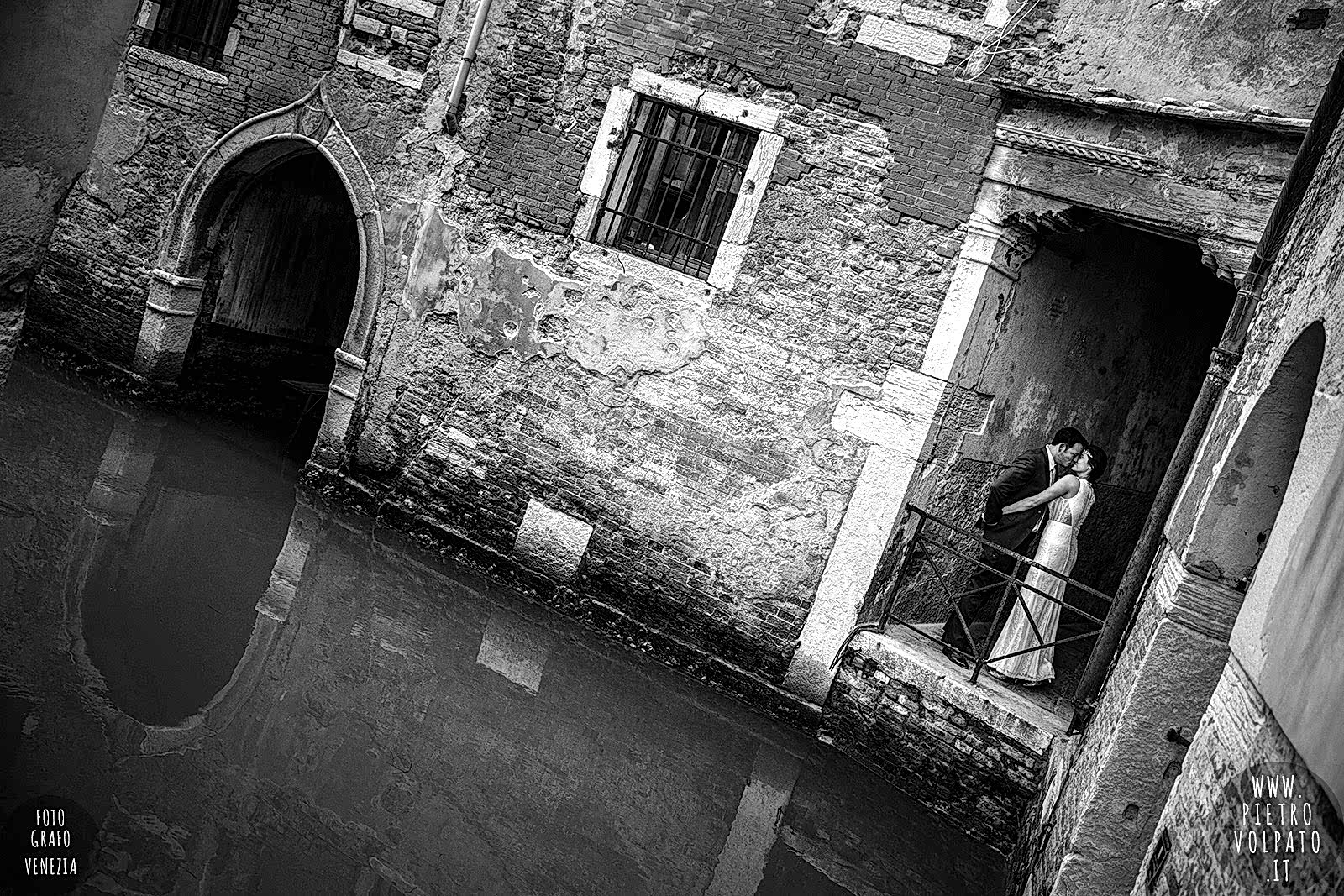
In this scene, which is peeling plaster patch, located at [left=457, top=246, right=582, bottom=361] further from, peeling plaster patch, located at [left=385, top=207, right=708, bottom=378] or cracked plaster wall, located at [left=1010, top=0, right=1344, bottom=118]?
cracked plaster wall, located at [left=1010, top=0, right=1344, bottom=118]

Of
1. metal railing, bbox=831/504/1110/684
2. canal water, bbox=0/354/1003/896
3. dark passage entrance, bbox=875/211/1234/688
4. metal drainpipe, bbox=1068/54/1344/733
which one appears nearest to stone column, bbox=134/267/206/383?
canal water, bbox=0/354/1003/896

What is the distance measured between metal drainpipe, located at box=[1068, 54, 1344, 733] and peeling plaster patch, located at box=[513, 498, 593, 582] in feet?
12.2

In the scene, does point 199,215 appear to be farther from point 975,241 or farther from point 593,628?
point 975,241

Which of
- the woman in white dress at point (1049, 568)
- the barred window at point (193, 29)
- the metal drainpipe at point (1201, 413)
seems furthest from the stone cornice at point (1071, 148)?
the barred window at point (193, 29)

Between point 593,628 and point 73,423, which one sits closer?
point 593,628

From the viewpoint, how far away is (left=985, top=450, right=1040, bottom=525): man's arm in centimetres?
728

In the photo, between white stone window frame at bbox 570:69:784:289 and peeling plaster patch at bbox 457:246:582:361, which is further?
peeling plaster patch at bbox 457:246:582:361

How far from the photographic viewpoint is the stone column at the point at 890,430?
22.8ft

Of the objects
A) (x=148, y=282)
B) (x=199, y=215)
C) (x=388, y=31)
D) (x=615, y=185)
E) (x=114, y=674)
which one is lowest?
(x=114, y=674)

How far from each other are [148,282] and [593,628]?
5.30m

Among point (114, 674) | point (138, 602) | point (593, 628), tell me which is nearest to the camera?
point (114, 674)

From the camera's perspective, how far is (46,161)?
3826 millimetres

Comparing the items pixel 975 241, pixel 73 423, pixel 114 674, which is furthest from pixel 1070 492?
pixel 73 423

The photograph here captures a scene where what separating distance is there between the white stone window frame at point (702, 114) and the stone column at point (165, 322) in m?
4.00
